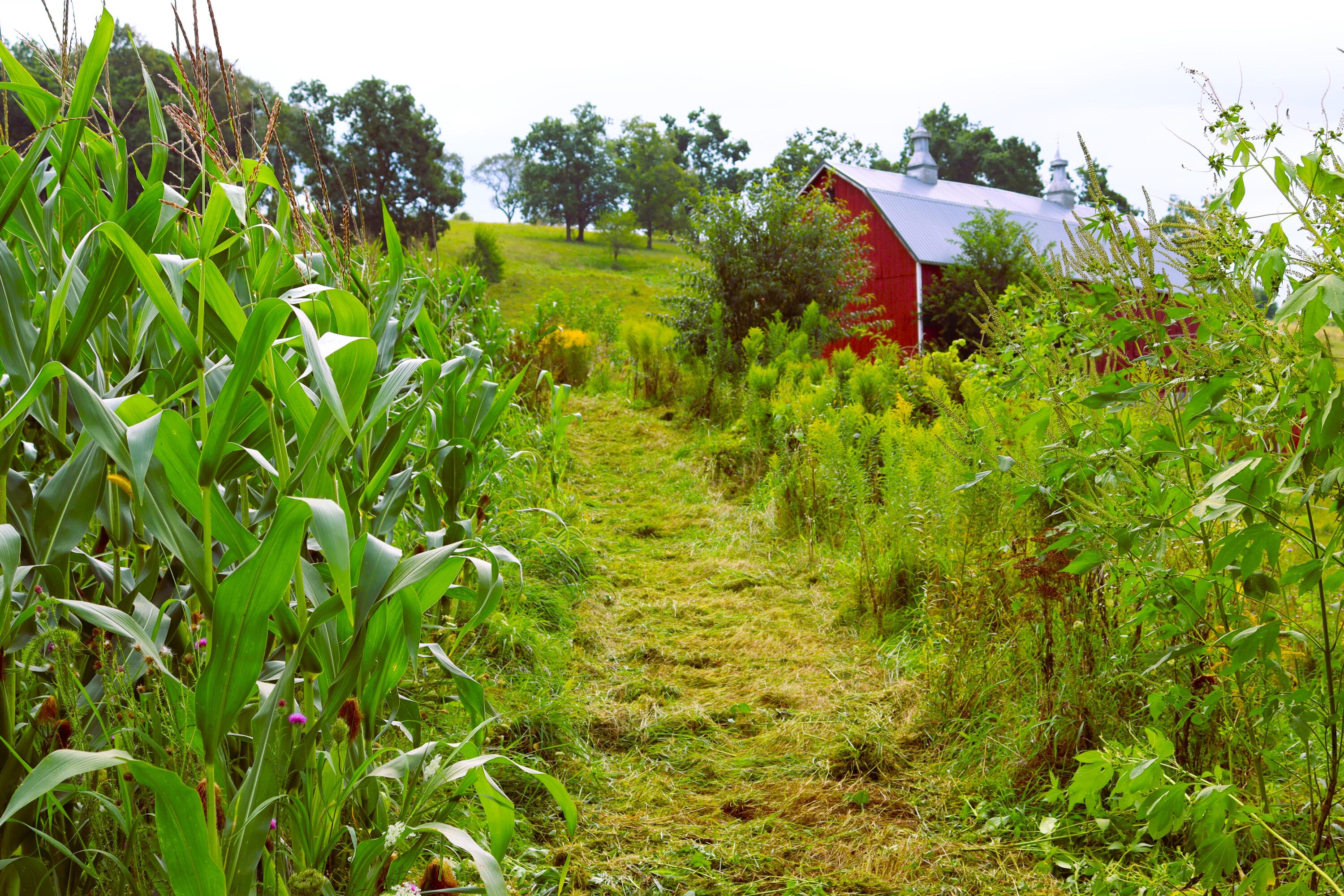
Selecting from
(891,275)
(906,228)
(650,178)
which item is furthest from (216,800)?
(650,178)

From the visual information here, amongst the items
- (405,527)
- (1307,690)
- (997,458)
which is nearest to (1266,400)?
(1307,690)

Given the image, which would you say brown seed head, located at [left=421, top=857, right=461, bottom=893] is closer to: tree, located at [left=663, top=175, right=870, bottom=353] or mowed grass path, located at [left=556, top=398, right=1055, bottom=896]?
mowed grass path, located at [left=556, top=398, right=1055, bottom=896]

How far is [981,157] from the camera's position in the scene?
4441 centimetres

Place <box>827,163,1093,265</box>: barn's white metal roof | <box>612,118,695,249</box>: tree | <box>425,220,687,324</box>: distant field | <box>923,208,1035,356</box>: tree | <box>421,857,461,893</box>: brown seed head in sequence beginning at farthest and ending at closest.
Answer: <box>612,118,695,249</box>: tree, <box>425,220,687,324</box>: distant field, <box>827,163,1093,265</box>: barn's white metal roof, <box>923,208,1035,356</box>: tree, <box>421,857,461,893</box>: brown seed head

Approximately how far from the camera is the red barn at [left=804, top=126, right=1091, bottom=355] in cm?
1650

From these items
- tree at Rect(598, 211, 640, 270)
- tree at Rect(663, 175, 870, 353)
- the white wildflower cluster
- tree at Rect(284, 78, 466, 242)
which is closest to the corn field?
the white wildflower cluster

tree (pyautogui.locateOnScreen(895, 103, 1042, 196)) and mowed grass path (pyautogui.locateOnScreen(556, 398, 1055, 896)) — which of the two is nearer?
mowed grass path (pyautogui.locateOnScreen(556, 398, 1055, 896))

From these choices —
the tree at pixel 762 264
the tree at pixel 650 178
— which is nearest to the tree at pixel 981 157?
the tree at pixel 650 178

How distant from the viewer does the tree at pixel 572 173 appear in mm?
45406

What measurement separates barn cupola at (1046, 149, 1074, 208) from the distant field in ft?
38.8

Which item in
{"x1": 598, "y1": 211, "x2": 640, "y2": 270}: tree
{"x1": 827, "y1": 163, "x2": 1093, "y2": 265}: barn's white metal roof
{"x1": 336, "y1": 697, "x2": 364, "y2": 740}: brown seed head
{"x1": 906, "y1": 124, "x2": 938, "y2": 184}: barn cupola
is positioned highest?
{"x1": 598, "y1": 211, "x2": 640, "y2": 270}: tree

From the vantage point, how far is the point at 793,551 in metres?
4.46

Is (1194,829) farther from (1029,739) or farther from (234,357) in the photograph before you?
(234,357)

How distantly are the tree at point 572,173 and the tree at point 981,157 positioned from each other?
16544 mm
